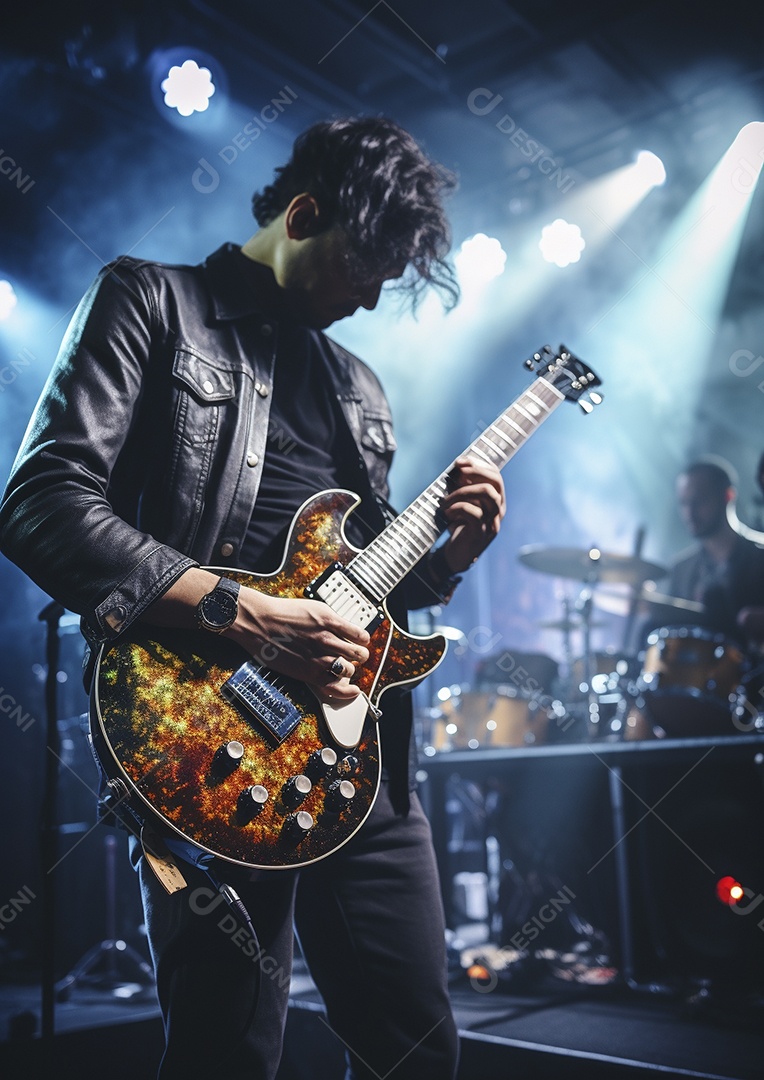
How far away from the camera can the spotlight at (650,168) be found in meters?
7.52

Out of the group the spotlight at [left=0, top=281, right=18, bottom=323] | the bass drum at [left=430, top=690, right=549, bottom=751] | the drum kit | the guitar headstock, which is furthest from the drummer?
the spotlight at [left=0, top=281, right=18, bottom=323]

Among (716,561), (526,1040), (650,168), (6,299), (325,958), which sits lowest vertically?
(526,1040)

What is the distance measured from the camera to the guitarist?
56.2 inches

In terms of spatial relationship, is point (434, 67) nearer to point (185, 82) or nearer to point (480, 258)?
point (480, 258)

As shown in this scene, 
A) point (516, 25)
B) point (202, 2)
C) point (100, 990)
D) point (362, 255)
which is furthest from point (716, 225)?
point (100, 990)

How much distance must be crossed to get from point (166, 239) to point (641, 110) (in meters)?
3.99

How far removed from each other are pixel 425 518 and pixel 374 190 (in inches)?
28.7

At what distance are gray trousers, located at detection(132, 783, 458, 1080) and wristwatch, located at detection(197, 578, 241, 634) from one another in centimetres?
38

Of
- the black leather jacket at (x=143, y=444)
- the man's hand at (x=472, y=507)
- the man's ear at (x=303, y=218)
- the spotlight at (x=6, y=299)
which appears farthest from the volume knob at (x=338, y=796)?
the spotlight at (x=6, y=299)

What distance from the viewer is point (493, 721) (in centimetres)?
588

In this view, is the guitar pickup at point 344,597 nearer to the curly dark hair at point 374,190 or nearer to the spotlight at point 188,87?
the curly dark hair at point 374,190

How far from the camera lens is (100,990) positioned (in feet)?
14.5

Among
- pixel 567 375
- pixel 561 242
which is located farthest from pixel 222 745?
pixel 561 242

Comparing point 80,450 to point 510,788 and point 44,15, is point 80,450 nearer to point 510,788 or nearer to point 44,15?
point 510,788
